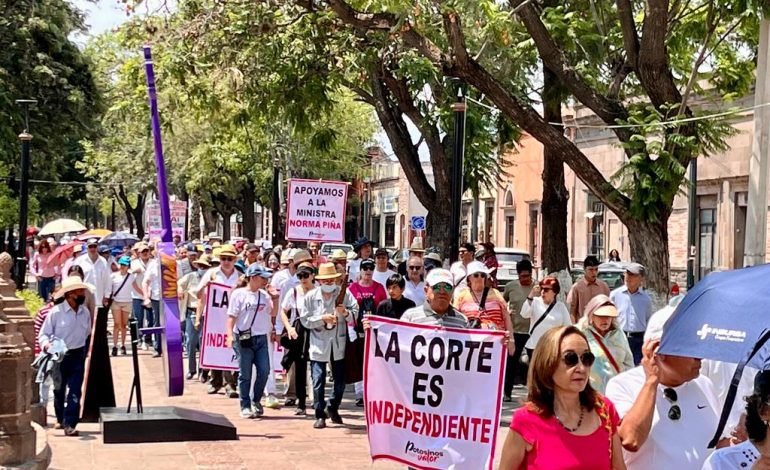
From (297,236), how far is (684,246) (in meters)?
22.1

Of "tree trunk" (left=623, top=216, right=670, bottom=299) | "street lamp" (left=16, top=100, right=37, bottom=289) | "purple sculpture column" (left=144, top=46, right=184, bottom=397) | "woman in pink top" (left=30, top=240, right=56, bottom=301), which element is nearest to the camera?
"purple sculpture column" (left=144, top=46, right=184, bottom=397)

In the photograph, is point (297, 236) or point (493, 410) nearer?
point (493, 410)

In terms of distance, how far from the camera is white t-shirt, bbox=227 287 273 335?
13258mm

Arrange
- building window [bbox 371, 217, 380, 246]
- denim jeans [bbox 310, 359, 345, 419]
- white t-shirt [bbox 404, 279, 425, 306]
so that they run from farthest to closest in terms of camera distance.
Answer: building window [bbox 371, 217, 380, 246]
white t-shirt [bbox 404, 279, 425, 306]
denim jeans [bbox 310, 359, 345, 419]

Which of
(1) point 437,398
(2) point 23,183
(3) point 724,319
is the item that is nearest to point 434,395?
(1) point 437,398

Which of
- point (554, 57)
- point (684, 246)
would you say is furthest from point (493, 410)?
point (684, 246)

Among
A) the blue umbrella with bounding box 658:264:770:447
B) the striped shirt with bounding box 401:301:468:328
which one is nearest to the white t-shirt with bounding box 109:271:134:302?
the striped shirt with bounding box 401:301:468:328

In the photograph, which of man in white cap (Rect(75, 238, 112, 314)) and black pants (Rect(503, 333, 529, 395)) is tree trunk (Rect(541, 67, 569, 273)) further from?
man in white cap (Rect(75, 238, 112, 314))

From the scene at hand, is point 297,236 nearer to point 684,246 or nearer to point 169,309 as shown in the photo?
point 169,309

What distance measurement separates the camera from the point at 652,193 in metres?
15.1

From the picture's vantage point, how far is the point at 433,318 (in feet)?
29.2

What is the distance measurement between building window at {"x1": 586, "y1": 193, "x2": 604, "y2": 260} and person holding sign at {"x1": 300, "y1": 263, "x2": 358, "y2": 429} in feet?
108

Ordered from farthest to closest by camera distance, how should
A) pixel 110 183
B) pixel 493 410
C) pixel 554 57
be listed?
pixel 110 183 → pixel 554 57 → pixel 493 410

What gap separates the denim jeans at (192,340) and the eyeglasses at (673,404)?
12496 mm
